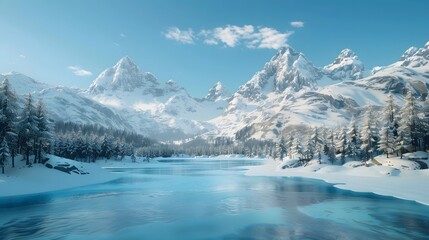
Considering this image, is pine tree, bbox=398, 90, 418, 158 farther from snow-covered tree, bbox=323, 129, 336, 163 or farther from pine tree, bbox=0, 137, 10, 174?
pine tree, bbox=0, 137, 10, 174

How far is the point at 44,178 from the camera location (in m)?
60.2

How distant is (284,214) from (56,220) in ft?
78.5

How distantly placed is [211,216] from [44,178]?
40.5 meters

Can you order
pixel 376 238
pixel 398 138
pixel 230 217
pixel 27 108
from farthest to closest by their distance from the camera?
pixel 398 138 < pixel 27 108 < pixel 230 217 < pixel 376 238

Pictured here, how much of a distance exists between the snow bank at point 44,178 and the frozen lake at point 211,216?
15.3ft

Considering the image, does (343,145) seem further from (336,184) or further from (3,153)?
(3,153)

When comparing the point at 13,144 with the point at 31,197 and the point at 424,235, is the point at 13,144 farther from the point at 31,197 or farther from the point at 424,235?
the point at 424,235

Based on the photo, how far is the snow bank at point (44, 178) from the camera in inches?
2044

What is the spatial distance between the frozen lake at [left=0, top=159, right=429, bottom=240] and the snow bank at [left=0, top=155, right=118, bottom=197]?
4.65 metres

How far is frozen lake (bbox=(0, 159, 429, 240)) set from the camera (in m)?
27.4

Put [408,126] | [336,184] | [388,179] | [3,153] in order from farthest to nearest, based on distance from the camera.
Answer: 1. [408,126]
2. [336,184]
3. [388,179]
4. [3,153]

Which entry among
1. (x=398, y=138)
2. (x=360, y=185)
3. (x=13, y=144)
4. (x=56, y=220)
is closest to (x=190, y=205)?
(x=56, y=220)

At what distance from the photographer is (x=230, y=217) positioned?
34.4 metres

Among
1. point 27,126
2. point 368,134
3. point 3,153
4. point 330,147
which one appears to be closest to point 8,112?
point 27,126
